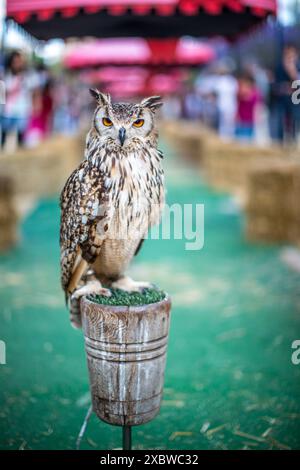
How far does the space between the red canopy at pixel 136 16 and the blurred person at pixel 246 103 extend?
4832mm

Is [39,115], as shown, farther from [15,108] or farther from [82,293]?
[82,293]

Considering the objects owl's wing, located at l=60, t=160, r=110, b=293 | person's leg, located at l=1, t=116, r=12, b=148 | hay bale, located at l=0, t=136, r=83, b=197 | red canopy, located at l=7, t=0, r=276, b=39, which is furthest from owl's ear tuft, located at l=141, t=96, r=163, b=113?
person's leg, located at l=1, t=116, r=12, b=148

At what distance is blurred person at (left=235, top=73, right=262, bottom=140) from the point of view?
32.8 feet

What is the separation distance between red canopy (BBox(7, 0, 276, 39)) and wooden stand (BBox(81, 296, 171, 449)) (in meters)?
2.35

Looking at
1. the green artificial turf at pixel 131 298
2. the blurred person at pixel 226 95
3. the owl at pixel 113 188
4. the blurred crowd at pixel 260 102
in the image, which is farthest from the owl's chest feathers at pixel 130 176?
the blurred person at pixel 226 95

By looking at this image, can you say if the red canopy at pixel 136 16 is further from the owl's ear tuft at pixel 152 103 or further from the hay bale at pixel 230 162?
the hay bale at pixel 230 162

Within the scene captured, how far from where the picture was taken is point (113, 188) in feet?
7.12

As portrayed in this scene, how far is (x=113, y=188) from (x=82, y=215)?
16cm

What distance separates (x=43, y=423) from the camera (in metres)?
2.70

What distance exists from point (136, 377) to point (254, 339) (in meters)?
1.75

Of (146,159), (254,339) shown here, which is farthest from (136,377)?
(254,339)

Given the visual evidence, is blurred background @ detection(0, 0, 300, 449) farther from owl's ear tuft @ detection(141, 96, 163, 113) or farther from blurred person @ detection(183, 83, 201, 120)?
blurred person @ detection(183, 83, 201, 120)

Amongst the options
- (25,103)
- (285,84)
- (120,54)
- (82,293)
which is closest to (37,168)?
(25,103)

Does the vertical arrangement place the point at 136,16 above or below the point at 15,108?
above
